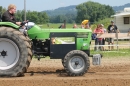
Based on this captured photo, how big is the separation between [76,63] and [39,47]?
1163mm

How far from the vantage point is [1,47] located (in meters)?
9.52

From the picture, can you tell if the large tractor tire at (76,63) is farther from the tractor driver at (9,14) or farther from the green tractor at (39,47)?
the tractor driver at (9,14)

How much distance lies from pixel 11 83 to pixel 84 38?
8.33 ft

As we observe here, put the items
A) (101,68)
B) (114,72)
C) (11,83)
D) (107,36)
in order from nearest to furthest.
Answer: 1. (11,83)
2. (114,72)
3. (101,68)
4. (107,36)

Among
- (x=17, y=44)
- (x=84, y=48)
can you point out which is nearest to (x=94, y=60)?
(x=84, y=48)

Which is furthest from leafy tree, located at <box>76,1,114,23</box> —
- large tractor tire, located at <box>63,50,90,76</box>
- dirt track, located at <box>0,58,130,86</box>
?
large tractor tire, located at <box>63,50,90,76</box>

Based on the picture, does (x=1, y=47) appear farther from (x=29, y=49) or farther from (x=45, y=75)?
(x=45, y=75)

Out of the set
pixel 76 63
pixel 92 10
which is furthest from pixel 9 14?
pixel 92 10

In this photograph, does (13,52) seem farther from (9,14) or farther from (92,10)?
(92,10)

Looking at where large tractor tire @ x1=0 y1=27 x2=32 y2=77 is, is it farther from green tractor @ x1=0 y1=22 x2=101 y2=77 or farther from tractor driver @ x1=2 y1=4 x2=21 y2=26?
tractor driver @ x1=2 y1=4 x2=21 y2=26

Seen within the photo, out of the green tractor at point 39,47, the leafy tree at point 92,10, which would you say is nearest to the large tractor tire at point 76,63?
the green tractor at point 39,47

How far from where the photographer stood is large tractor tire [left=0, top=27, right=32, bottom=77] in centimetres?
931

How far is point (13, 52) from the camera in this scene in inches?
374

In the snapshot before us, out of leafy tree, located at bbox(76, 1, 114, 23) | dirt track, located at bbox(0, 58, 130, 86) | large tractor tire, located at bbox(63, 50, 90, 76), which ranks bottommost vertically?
dirt track, located at bbox(0, 58, 130, 86)
